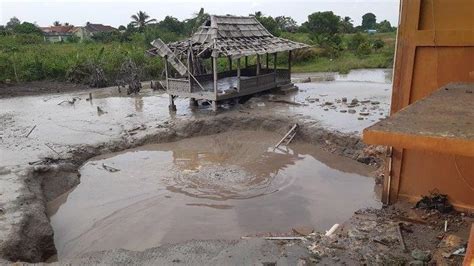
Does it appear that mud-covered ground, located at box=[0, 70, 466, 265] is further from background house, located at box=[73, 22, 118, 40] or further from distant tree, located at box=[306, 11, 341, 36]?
background house, located at box=[73, 22, 118, 40]

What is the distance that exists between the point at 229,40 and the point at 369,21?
192 ft

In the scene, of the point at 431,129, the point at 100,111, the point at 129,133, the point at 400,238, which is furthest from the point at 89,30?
the point at 431,129

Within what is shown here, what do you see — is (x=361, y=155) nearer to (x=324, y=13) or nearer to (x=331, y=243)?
(x=331, y=243)

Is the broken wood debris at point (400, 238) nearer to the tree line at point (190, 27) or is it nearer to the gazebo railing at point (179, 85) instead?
the gazebo railing at point (179, 85)

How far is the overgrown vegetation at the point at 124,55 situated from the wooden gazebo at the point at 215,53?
7583mm

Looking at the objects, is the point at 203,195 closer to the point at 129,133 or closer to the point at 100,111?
the point at 129,133

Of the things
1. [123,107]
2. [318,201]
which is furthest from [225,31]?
[318,201]

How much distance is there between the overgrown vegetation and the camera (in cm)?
2398

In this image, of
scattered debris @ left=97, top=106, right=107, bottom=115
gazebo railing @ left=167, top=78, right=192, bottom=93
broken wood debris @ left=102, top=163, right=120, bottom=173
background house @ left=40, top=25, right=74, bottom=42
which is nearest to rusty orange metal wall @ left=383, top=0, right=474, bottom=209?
broken wood debris @ left=102, top=163, right=120, bottom=173

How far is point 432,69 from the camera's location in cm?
576

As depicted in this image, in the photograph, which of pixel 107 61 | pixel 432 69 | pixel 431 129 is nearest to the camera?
pixel 431 129

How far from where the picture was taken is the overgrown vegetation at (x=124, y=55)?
24.0 meters

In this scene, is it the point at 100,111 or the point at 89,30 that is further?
the point at 89,30

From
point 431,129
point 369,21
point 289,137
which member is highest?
point 369,21
